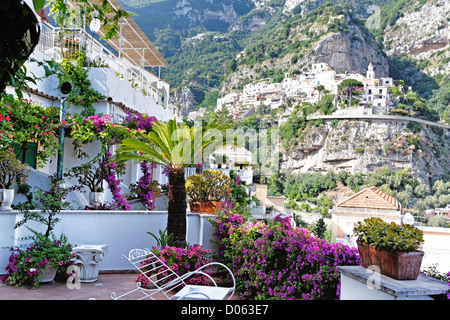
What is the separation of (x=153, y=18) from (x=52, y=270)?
10653 cm

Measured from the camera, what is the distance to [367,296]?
7.84ft

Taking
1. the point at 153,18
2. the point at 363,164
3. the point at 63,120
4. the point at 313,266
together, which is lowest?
the point at 313,266

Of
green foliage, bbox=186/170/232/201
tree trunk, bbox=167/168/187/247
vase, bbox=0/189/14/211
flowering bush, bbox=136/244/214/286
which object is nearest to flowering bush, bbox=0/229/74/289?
vase, bbox=0/189/14/211

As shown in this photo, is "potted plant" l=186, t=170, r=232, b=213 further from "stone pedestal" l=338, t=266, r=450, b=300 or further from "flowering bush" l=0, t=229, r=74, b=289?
"stone pedestal" l=338, t=266, r=450, b=300

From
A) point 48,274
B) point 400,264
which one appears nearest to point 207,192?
point 48,274

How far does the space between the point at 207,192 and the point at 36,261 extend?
2.54 meters

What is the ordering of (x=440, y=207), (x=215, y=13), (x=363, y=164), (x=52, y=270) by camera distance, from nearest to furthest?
(x=52, y=270) → (x=440, y=207) → (x=363, y=164) → (x=215, y=13)

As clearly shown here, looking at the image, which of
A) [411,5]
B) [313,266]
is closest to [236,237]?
[313,266]

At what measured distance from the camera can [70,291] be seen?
4.62 metres

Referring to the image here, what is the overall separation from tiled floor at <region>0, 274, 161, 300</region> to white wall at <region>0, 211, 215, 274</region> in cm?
56

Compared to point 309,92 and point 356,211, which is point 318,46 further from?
point 356,211

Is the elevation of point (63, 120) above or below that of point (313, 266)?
above

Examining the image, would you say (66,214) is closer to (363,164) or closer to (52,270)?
(52,270)
